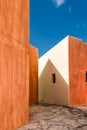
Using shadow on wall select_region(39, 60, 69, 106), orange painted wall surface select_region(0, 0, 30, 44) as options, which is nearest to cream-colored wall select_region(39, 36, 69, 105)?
shadow on wall select_region(39, 60, 69, 106)

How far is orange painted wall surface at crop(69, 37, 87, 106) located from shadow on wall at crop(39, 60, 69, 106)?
508 millimetres

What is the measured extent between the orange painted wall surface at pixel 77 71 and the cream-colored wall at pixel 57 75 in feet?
1.09

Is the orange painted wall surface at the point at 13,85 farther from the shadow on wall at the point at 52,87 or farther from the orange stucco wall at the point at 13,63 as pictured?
the shadow on wall at the point at 52,87

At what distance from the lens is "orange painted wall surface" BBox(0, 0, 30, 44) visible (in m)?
5.70

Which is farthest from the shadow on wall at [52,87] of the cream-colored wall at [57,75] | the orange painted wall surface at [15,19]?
the orange painted wall surface at [15,19]

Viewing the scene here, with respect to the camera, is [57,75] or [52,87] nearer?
[57,75]

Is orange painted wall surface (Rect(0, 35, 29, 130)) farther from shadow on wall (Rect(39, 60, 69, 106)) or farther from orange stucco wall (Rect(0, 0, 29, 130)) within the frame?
shadow on wall (Rect(39, 60, 69, 106))

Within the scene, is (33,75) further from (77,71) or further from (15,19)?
(15,19)

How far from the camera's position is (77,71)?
1312cm

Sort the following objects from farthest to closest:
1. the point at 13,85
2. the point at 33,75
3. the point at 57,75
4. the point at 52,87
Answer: the point at 52,87 < the point at 33,75 < the point at 57,75 < the point at 13,85

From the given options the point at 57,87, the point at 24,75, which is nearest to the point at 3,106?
the point at 24,75

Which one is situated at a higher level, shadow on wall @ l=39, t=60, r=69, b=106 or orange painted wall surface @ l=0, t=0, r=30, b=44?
orange painted wall surface @ l=0, t=0, r=30, b=44

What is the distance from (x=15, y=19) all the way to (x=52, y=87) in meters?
9.40

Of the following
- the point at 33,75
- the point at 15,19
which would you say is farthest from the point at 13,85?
the point at 33,75
